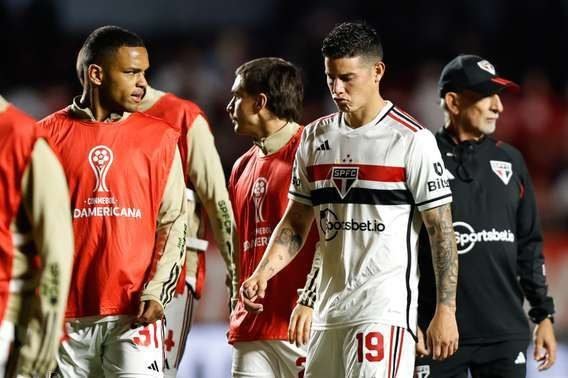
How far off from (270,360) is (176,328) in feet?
3.09

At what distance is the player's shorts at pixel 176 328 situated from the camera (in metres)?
7.50

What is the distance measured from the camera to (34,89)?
1591cm

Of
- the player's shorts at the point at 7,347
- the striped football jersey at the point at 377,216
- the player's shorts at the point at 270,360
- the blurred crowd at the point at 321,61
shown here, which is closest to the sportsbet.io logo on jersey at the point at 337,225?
the striped football jersey at the point at 377,216

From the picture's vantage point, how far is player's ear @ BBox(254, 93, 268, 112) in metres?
7.16

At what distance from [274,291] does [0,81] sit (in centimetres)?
1017

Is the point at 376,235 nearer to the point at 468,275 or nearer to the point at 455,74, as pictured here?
the point at 468,275

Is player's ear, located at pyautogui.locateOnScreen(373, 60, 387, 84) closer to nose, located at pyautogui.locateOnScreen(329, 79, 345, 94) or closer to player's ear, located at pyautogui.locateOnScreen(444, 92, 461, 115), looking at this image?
nose, located at pyautogui.locateOnScreen(329, 79, 345, 94)

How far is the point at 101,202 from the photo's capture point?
6.12 metres

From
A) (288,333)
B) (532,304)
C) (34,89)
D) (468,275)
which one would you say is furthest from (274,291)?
(34,89)

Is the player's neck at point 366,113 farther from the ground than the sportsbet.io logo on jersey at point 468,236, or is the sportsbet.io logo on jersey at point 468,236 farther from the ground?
the player's neck at point 366,113

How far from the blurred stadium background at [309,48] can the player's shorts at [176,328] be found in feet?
24.0

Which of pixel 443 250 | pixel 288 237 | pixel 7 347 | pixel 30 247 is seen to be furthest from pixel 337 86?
pixel 7 347

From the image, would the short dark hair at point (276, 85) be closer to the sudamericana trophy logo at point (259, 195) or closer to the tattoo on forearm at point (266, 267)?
the sudamericana trophy logo at point (259, 195)

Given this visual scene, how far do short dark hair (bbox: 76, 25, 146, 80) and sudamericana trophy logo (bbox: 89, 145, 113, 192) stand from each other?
491 mm
